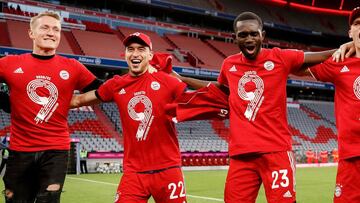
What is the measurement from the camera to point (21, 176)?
4266 mm

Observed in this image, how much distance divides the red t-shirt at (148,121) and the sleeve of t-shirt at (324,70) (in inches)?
50.0

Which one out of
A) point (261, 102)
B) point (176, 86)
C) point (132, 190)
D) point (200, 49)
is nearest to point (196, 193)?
point (176, 86)

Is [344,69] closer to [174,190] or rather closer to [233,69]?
[233,69]

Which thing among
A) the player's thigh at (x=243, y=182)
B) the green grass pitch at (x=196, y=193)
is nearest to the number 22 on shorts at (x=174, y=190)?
the player's thigh at (x=243, y=182)

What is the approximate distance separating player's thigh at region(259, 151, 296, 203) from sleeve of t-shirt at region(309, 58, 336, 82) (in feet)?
2.69

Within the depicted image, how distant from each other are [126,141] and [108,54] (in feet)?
81.4

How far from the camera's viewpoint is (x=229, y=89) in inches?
173

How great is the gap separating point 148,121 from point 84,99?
32.0 inches

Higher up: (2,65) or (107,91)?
(2,65)

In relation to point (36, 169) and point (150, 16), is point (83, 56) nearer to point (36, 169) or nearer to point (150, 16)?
point (150, 16)

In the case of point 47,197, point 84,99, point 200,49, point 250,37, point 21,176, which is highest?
point 200,49

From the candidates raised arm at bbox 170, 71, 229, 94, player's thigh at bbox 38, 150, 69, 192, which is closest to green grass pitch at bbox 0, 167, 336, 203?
raised arm at bbox 170, 71, 229, 94

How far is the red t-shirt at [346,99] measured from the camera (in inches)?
157

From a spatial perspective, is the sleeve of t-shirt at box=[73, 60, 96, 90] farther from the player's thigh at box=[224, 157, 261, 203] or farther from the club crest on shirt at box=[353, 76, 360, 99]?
the club crest on shirt at box=[353, 76, 360, 99]
